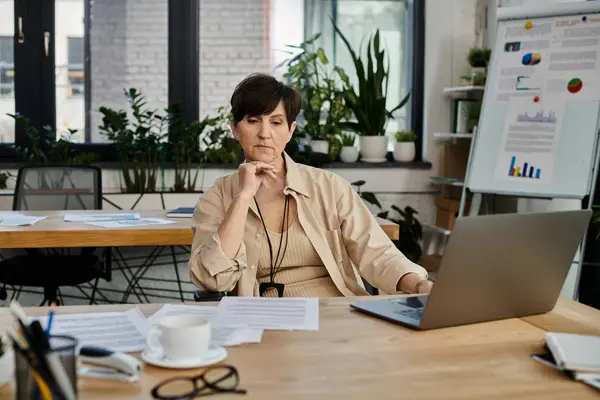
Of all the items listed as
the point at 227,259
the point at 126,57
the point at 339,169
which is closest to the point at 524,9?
the point at 339,169

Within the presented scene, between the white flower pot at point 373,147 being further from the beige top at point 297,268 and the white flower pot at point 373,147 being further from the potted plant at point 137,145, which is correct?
the beige top at point 297,268

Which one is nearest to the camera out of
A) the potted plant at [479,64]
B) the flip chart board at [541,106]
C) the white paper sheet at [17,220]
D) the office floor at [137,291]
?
the white paper sheet at [17,220]

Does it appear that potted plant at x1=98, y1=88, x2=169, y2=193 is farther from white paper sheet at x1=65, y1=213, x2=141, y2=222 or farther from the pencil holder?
the pencil holder

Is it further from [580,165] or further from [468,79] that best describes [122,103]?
[580,165]

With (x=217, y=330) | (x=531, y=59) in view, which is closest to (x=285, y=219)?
(x=217, y=330)

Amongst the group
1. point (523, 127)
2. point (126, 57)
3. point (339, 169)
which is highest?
point (126, 57)

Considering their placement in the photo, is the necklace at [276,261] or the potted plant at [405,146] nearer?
the necklace at [276,261]

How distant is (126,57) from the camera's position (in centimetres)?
554

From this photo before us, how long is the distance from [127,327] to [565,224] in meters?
0.87

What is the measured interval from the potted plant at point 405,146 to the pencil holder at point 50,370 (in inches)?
186

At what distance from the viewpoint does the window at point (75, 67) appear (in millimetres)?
5488

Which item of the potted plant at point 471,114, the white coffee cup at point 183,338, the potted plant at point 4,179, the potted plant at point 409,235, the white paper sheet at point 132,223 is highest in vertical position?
the potted plant at point 471,114

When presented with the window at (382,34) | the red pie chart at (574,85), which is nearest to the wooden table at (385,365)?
the red pie chart at (574,85)

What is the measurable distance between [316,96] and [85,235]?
8.84 feet
